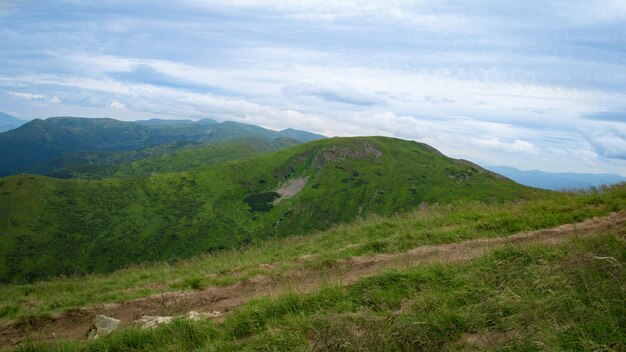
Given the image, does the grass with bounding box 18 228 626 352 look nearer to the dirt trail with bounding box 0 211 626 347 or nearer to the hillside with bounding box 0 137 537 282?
the dirt trail with bounding box 0 211 626 347

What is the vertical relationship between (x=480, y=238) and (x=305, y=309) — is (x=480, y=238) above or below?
above

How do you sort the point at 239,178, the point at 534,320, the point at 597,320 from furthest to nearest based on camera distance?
→ the point at 239,178 → the point at 534,320 → the point at 597,320

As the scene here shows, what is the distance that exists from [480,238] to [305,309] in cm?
713

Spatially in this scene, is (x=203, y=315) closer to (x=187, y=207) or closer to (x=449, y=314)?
(x=449, y=314)

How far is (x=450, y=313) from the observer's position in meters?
5.23

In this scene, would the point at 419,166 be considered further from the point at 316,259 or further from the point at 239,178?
the point at 316,259

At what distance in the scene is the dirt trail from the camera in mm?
9203

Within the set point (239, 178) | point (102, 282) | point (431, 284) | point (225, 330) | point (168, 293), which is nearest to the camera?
point (225, 330)

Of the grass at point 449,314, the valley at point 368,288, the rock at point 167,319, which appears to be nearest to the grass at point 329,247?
the valley at point 368,288

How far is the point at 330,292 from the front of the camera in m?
7.07

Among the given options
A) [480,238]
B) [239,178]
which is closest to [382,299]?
[480,238]

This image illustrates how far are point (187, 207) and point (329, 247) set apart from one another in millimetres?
164021

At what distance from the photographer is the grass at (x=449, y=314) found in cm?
438

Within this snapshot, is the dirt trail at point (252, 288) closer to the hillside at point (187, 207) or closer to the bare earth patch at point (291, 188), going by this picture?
the hillside at point (187, 207)
